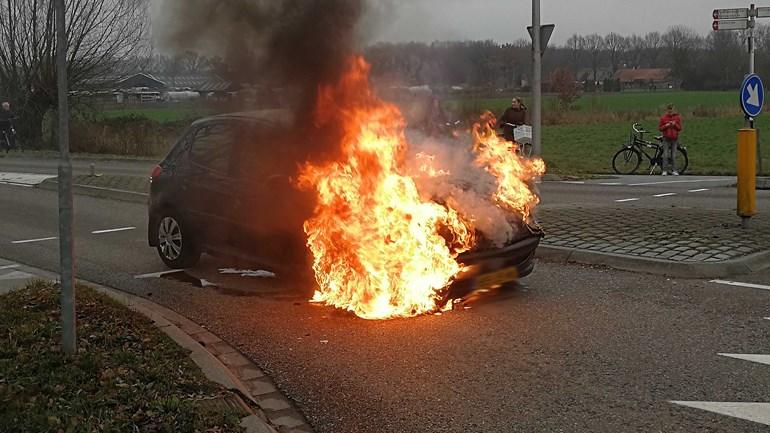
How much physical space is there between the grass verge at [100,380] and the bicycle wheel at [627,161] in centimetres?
1692

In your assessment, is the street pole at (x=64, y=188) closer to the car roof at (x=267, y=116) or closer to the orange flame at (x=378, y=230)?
the orange flame at (x=378, y=230)

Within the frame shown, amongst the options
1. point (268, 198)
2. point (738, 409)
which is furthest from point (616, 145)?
point (738, 409)

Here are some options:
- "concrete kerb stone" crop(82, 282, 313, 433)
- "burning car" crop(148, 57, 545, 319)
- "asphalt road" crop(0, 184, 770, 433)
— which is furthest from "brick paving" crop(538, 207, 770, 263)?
"concrete kerb stone" crop(82, 282, 313, 433)

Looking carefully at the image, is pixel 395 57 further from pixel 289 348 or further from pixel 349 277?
pixel 289 348

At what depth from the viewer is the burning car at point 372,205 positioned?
6.28 m

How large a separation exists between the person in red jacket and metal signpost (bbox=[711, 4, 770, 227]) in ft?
13.5

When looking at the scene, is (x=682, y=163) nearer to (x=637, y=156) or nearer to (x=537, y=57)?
(x=637, y=156)

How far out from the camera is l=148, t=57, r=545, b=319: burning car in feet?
20.6

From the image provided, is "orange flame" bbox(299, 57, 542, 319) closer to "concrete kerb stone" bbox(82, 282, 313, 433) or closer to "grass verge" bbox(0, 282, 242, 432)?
"concrete kerb stone" bbox(82, 282, 313, 433)

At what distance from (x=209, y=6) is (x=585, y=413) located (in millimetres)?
5077

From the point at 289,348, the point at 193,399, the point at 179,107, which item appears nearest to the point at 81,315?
the point at 289,348

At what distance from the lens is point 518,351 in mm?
5465

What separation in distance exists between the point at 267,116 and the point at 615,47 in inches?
1915

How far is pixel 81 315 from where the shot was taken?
5.77 m
